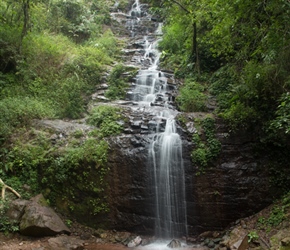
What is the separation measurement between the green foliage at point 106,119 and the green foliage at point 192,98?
277 cm

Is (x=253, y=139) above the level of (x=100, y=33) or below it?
below

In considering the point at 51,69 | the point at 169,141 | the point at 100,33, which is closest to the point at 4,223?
the point at 169,141

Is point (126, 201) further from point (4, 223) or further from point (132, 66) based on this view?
point (132, 66)

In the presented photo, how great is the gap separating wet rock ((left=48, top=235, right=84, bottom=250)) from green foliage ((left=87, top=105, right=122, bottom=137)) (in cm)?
352

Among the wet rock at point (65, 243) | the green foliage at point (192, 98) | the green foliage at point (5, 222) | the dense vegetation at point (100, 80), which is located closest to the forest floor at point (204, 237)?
the wet rock at point (65, 243)

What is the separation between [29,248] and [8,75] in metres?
8.09

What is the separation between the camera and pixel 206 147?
9.45 metres

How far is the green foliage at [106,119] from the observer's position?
1015 cm

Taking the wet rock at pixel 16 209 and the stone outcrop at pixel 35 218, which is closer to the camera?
the stone outcrop at pixel 35 218

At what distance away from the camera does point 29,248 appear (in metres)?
7.24

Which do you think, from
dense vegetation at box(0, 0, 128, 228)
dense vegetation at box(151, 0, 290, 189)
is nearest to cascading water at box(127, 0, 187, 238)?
dense vegetation at box(0, 0, 128, 228)

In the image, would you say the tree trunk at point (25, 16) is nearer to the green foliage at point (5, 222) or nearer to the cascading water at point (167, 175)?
the cascading water at point (167, 175)

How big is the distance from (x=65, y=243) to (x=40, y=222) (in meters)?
0.93

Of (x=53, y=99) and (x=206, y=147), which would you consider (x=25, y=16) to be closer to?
(x=53, y=99)
